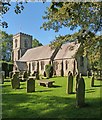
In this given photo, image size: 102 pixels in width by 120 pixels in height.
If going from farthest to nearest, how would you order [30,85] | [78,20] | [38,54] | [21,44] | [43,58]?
[21,44], [38,54], [43,58], [30,85], [78,20]

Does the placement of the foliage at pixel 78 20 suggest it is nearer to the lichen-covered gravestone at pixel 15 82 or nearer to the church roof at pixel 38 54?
the lichen-covered gravestone at pixel 15 82

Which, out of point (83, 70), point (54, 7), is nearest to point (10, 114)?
point (54, 7)

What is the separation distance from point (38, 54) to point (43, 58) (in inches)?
163

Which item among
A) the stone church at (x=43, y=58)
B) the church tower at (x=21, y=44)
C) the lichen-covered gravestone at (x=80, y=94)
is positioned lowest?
the lichen-covered gravestone at (x=80, y=94)

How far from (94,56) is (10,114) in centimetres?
875

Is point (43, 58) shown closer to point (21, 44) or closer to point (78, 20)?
point (21, 44)

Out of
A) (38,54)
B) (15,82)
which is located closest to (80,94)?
(15,82)

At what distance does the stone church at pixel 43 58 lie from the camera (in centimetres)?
4219

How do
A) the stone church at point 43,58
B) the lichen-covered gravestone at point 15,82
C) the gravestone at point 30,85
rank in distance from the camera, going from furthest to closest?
the stone church at point 43,58 < the lichen-covered gravestone at point 15,82 < the gravestone at point 30,85

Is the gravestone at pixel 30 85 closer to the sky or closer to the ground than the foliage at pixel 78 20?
closer to the ground

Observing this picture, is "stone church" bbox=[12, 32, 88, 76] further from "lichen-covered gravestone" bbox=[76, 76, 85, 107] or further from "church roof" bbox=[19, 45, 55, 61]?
"lichen-covered gravestone" bbox=[76, 76, 85, 107]

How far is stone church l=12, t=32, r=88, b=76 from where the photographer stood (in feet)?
138

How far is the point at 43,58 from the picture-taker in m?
46.8

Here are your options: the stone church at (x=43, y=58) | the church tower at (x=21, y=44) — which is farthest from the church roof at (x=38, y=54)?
the church tower at (x=21, y=44)
